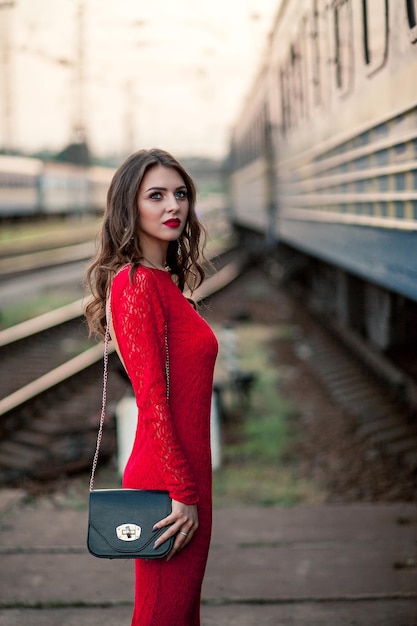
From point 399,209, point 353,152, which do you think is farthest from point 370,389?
point 399,209

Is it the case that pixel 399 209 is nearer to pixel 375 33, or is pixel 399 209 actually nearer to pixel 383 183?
pixel 383 183

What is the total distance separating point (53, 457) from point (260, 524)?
6.57 feet

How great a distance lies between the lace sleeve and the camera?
1973mm

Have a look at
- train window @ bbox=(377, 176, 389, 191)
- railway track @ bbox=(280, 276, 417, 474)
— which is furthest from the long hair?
railway track @ bbox=(280, 276, 417, 474)

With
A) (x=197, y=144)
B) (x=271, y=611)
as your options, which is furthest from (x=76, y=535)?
(x=197, y=144)

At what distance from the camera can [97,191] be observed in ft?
151

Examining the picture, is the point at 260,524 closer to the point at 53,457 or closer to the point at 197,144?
the point at 53,457

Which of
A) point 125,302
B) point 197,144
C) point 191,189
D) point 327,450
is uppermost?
point 197,144

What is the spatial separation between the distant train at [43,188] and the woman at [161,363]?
25684 millimetres

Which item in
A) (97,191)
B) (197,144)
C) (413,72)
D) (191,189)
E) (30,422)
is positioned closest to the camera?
(191,189)

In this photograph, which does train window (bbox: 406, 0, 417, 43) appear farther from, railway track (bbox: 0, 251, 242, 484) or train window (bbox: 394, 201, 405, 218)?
railway track (bbox: 0, 251, 242, 484)

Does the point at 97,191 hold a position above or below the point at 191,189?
above

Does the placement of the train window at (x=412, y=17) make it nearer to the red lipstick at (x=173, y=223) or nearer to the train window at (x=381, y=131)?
the train window at (x=381, y=131)

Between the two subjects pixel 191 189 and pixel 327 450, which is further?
pixel 327 450
